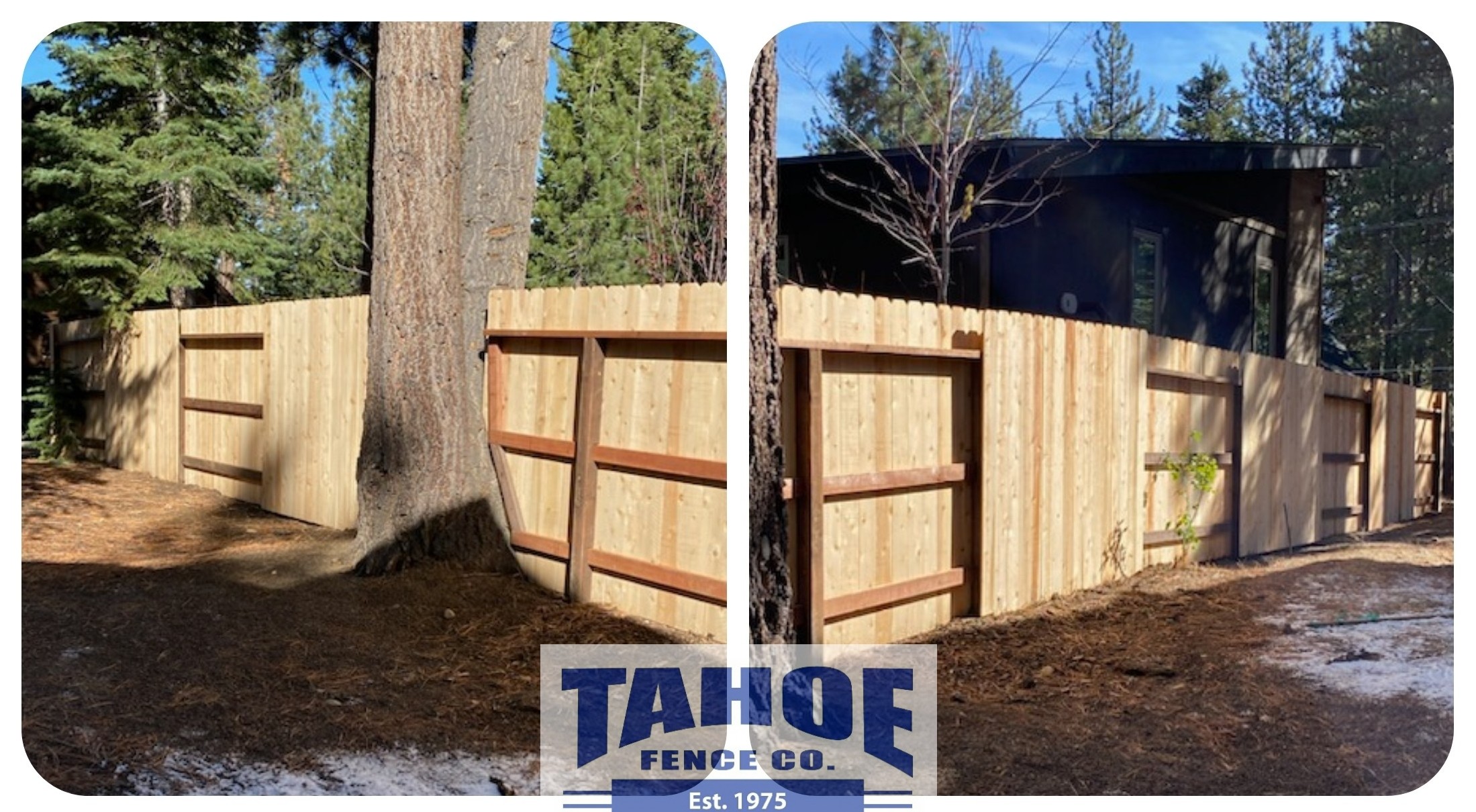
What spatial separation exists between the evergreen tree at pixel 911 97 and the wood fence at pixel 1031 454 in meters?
0.35

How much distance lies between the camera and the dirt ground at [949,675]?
8.07 feet

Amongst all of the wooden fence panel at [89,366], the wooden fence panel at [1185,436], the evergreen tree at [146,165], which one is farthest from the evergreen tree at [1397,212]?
the wooden fence panel at [89,366]

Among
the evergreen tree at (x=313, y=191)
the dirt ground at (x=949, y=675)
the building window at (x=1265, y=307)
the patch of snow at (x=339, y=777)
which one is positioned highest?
the evergreen tree at (x=313, y=191)

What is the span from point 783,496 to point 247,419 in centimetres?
159

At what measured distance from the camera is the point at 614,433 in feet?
9.39

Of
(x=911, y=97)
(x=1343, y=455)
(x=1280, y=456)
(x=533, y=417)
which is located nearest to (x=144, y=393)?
(x=533, y=417)

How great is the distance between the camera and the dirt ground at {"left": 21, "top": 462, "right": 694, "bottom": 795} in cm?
248

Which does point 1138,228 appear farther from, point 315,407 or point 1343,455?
point 315,407

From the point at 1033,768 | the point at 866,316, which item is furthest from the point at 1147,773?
the point at 866,316

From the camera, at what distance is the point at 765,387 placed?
7.72ft

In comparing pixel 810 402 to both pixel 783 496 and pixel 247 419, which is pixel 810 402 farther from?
pixel 247 419

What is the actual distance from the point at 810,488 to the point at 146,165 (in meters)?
1.77

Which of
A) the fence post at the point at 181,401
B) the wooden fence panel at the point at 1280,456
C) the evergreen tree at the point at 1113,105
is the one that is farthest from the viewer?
the fence post at the point at 181,401

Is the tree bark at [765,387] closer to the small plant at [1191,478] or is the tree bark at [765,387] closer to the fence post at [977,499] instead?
the fence post at [977,499]
